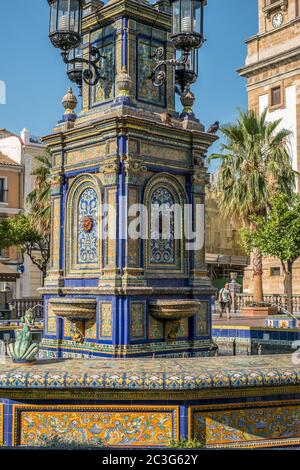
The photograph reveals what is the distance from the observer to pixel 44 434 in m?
7.00

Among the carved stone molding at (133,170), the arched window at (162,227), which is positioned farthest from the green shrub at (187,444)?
the carved stone molding at (133,170)

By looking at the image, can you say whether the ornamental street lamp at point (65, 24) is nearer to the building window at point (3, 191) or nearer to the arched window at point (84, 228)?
the arched window at point (84, 228)

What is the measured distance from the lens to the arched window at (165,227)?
9.84 m

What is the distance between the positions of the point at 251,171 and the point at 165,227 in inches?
765

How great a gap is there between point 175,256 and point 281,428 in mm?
3711

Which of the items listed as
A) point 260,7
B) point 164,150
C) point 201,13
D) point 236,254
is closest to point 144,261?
point 164,150

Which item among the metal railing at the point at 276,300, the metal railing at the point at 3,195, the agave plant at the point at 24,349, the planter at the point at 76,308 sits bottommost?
the metal railing at the point at 276,300

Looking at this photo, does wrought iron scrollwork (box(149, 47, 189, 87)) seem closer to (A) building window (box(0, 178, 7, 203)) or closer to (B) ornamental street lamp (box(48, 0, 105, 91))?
(B) ornamental street lamp (box(48, 0, 105, 91))

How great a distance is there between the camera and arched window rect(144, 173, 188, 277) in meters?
9.84

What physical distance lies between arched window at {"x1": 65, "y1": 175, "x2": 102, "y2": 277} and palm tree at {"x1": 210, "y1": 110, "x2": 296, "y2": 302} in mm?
18768

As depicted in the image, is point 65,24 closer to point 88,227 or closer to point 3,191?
point 88,227

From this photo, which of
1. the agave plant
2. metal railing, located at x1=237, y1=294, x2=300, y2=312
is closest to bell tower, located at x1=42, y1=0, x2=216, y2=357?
the agave plant

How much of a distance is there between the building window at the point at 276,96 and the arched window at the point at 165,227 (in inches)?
1154
